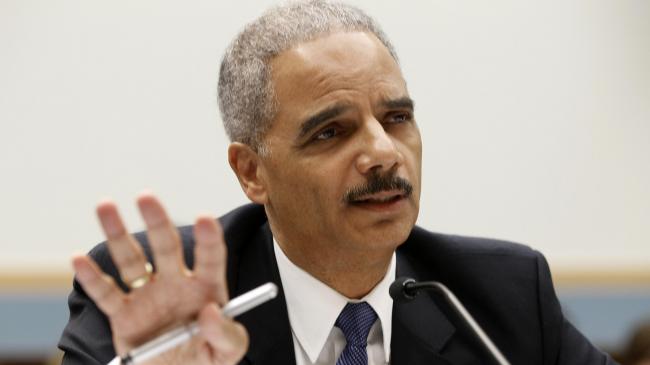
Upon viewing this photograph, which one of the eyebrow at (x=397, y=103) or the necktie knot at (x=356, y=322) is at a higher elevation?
the eyebrow at (x=397, y=103)

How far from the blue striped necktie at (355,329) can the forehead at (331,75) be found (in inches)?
18.3

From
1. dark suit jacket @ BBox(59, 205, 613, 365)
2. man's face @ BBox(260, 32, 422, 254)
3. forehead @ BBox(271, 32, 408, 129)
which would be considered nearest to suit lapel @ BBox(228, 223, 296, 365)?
dark suit jacket @ BBox(59, 205, 613, 365)

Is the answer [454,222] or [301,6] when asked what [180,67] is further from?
[301,6]

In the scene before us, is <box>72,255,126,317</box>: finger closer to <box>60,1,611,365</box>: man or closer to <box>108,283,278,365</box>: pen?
<box>108,283,278,365</box>: pen

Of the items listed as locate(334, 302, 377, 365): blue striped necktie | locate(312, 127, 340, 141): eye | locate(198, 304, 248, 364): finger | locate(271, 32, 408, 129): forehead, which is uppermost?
locate(271, 32, 408, 129): forehead

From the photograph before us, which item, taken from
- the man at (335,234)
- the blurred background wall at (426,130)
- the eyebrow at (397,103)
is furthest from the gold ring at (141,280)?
the blurred background wall at (426,130)

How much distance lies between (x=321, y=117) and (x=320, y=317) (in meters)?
0.46

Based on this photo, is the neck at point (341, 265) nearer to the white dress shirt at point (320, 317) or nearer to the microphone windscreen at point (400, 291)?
the white dress shirt at point (320, 317)

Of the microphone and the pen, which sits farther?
the microphone

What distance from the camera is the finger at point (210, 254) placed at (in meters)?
1.65

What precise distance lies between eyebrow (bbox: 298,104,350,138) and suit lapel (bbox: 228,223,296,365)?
1.13 ft

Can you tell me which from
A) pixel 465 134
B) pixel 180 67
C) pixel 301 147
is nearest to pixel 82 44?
pixel 180 67

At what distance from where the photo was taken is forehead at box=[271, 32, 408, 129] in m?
2.31

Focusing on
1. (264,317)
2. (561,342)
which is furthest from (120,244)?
(561,342)
